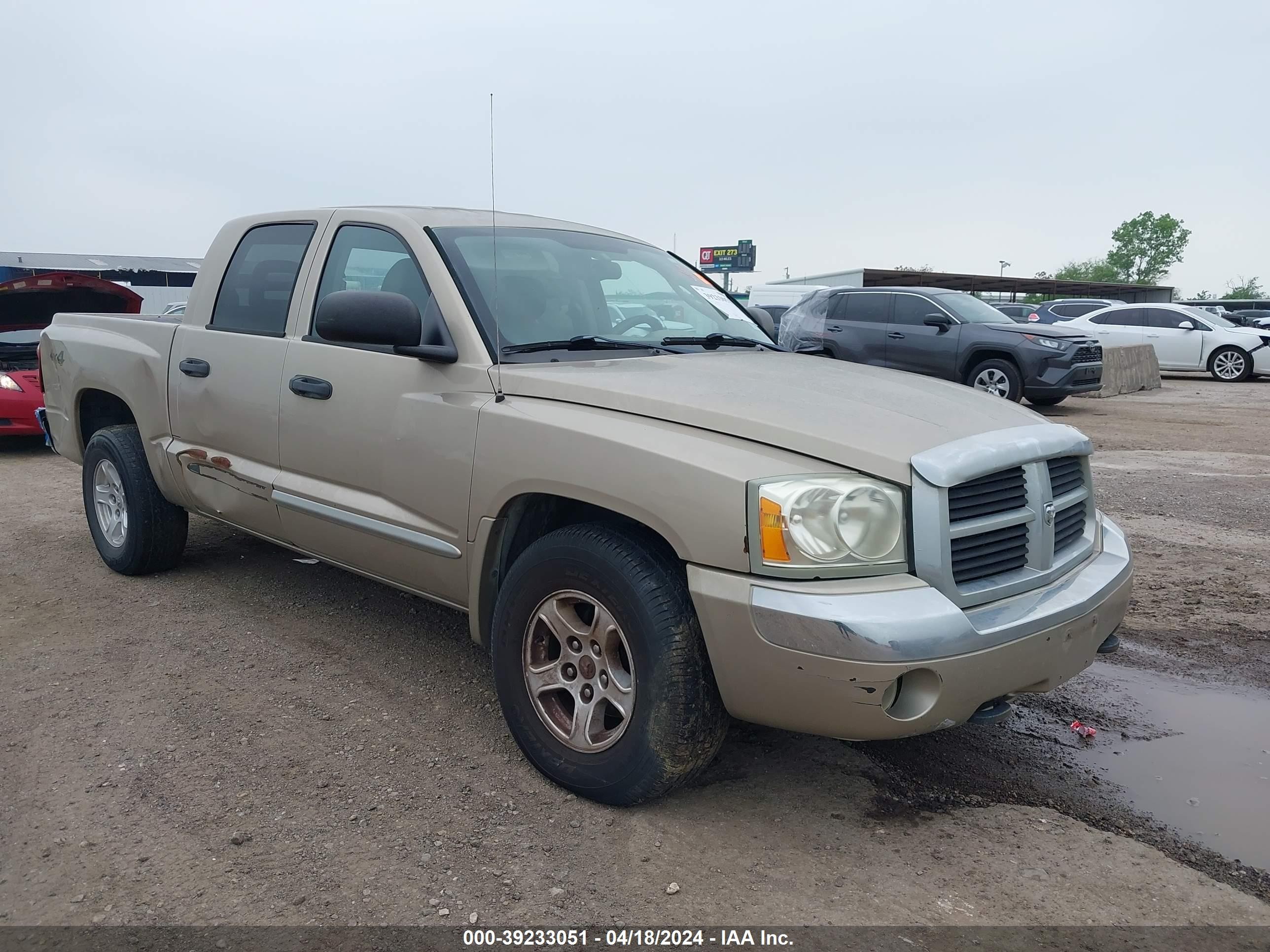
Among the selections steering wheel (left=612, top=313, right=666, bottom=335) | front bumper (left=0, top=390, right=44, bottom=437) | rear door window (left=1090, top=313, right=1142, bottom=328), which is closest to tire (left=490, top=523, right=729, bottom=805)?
steering wheel (left=612, top=313, right=666, bottom=335)

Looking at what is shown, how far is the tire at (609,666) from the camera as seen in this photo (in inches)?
103

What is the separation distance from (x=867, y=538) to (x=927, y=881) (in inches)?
36.4

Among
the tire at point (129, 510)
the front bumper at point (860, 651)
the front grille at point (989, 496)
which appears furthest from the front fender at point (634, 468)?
the tire at point (129, 510)

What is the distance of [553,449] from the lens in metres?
2.88

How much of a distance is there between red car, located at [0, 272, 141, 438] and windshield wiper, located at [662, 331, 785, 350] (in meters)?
7.13

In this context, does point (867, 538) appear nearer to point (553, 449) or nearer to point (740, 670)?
point (740, 670)

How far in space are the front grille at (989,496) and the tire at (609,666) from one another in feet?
2.47

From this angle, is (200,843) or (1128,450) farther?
(1128,450)

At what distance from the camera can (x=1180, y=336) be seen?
1942 centimetres

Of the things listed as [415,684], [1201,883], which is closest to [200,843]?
[415,684]

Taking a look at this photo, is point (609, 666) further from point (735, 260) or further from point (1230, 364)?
point (735, 260)

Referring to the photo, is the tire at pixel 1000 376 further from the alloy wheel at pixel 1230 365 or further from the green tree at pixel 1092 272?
the green tree at pixel 1092 272

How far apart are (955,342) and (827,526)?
1137 centimetres

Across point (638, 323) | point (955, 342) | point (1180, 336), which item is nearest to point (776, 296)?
point (1180, 336)
